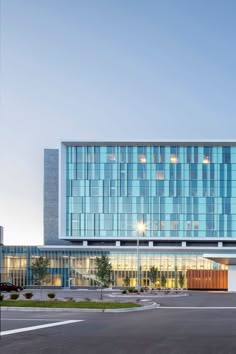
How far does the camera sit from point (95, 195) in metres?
89.9

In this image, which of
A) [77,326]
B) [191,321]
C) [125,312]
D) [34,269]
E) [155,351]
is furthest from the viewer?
[34,269]

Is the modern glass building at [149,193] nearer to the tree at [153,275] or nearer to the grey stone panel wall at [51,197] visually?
the grey stone panel wall at [51,197]

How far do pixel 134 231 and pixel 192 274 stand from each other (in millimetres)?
14248

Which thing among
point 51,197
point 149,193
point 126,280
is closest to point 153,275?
point 126,280

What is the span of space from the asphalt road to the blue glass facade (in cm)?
6216

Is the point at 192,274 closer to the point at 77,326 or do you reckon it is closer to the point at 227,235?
the point at 227,235

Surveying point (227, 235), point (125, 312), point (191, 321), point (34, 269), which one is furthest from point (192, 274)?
point (191, 321)

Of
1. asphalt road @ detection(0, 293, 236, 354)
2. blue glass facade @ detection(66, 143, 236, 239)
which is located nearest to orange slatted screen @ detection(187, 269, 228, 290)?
blue glass facade @ detection(66, 143, 236, 239)

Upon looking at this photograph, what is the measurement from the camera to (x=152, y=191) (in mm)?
89125

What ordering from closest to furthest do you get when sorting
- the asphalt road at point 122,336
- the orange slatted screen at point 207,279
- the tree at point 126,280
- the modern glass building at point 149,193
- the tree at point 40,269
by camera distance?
the asphalt road at point 122,336
the tree at point 40,269
the orange slatted screen at point 207,279
the tree at point 126,280
the modern glass building at point 149,193

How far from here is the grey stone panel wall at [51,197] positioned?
315 ft

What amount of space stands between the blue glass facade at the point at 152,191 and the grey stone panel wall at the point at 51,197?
6.58 meters

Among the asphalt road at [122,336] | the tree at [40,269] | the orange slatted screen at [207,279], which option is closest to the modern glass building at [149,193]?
the orange slatted screen at [207,279]

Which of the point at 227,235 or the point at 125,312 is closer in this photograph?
the point at 125,312
